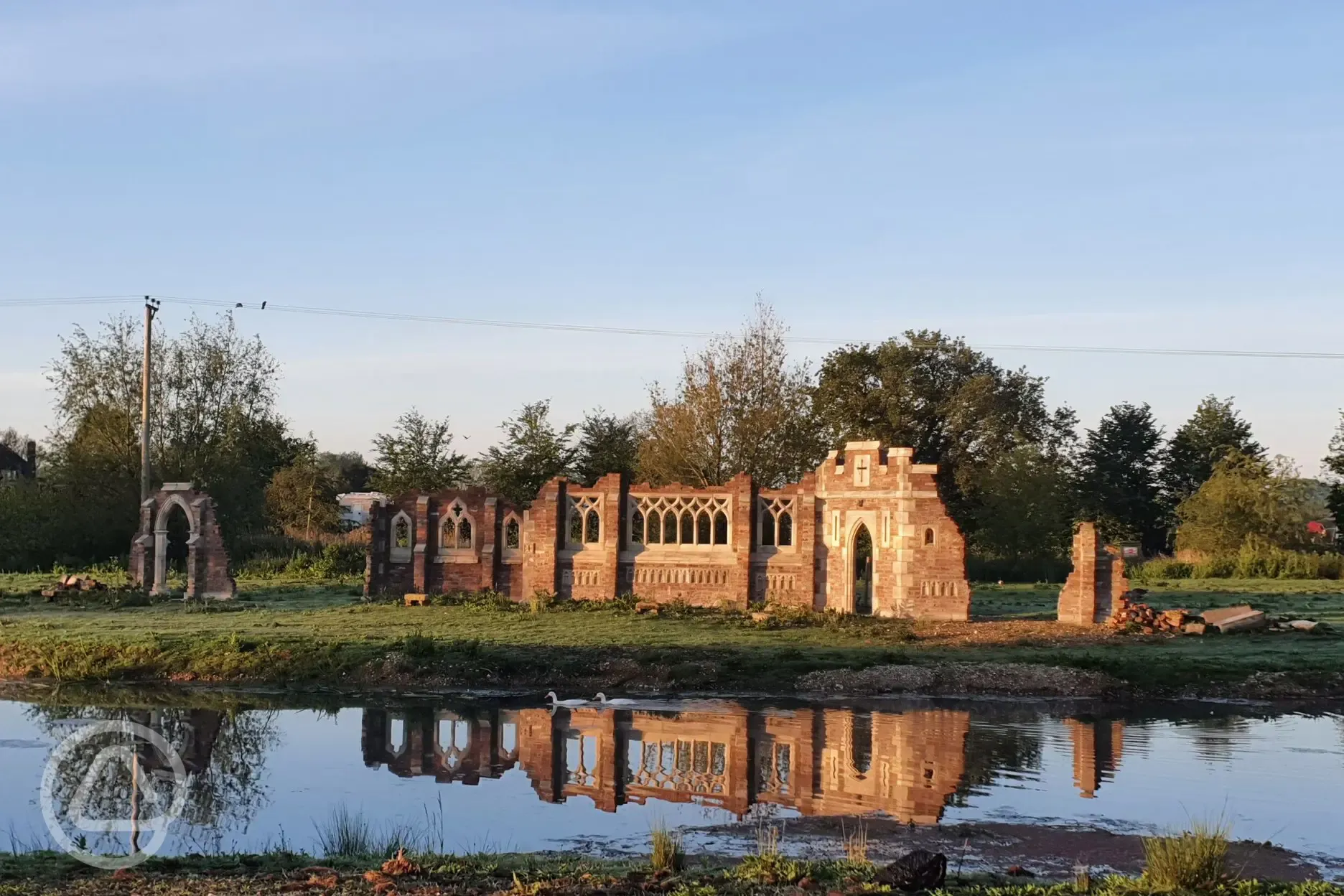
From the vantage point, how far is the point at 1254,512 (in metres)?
54.1

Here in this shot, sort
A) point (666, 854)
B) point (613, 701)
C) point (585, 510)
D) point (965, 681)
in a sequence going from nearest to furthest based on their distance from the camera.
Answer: point (666, 854), point (613, 701), point (965, 681), point (585, 510)

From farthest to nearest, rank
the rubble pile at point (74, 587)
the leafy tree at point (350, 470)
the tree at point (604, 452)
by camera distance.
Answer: the leafy tree at point (350, 470) < the tree at point (604, 452) < the rubble pile at point (74, 587)

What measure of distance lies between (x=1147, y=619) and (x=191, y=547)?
24.1 m

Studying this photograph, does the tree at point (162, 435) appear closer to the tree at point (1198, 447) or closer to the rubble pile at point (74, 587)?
the rubble pile at point (74, 587)

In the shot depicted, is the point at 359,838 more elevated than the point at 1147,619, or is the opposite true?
the point at 1147,619

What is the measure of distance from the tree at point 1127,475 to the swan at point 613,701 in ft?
172

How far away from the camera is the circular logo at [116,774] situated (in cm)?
1186

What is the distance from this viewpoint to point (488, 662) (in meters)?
22.9

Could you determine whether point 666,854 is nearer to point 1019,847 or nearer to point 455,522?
point 1019,847

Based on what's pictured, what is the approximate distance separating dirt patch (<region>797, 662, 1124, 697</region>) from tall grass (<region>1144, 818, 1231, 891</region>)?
37.6 ft

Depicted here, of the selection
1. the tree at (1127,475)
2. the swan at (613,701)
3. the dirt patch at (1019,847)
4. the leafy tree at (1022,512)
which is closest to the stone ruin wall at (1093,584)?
the swan at (613,701)

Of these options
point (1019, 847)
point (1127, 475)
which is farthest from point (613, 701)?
point (1127, 475)

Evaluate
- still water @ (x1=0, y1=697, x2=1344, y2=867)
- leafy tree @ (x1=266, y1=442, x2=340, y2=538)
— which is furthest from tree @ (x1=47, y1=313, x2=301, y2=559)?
still water @ (x1=0, y1=697, x2=1344, y2=867)

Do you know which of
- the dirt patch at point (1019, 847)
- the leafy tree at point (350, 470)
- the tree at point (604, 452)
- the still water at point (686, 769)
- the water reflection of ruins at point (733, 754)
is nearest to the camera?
the dirt patch at point (1019, 847)
